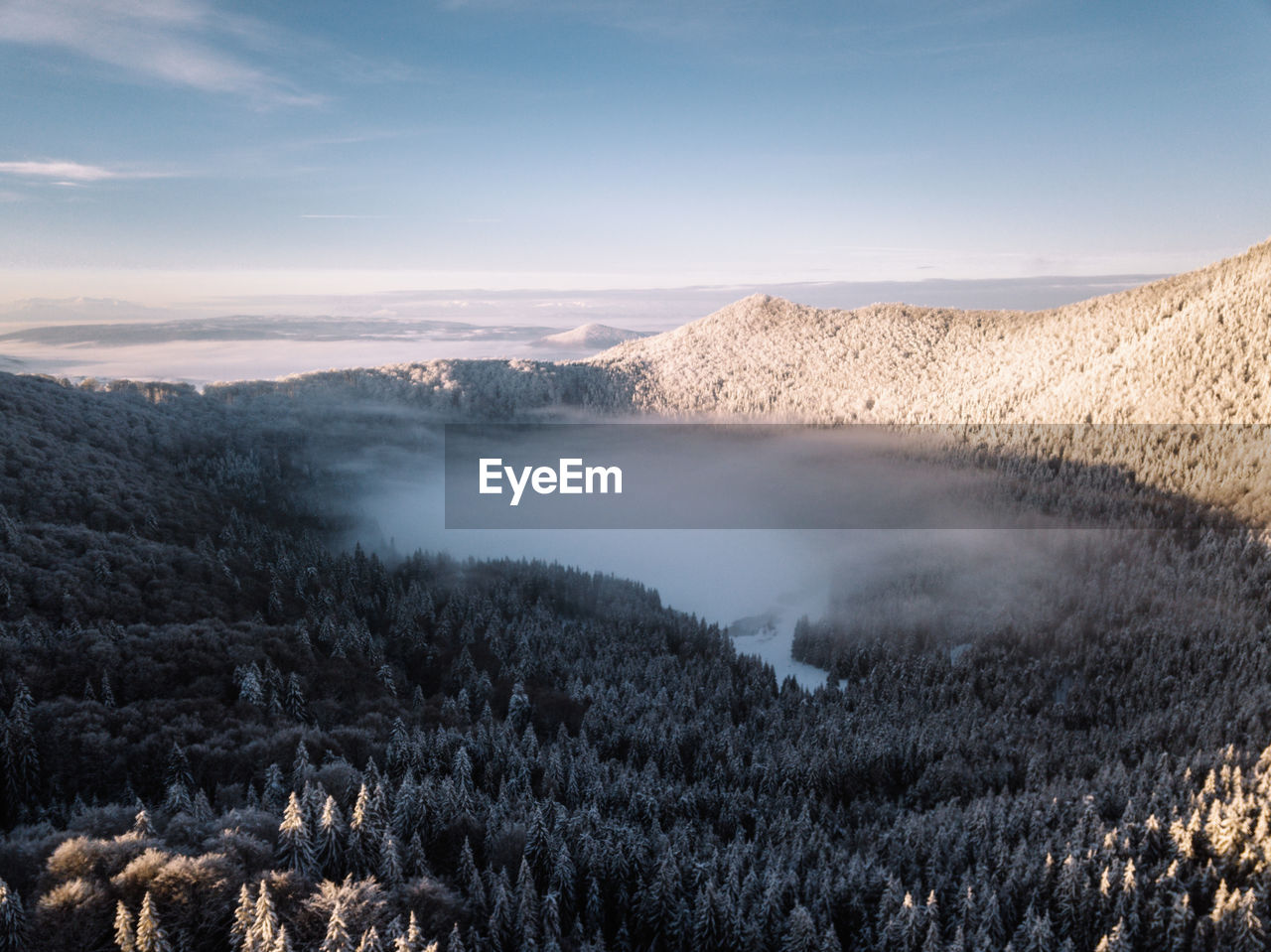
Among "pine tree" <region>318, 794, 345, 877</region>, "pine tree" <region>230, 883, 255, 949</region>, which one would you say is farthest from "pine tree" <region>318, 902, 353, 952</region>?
"pine tree" <region>318, 794, 345, 877</region>

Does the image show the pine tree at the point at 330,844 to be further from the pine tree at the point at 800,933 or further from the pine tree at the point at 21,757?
the pine tree at the point at 21,757

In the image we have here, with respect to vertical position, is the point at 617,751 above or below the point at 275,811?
below

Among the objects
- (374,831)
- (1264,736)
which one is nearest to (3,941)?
(374,831)

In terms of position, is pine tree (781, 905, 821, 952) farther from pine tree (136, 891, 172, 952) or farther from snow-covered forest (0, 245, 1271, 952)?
pine tree (136, 891, 172, 952)

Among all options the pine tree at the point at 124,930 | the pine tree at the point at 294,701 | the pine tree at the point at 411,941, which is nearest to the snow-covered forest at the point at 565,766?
the pine tree at the point at 124,930

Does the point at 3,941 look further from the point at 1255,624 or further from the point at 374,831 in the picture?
the point at 1255,624

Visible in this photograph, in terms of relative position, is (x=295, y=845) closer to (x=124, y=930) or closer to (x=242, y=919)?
(x=242, y=919)
